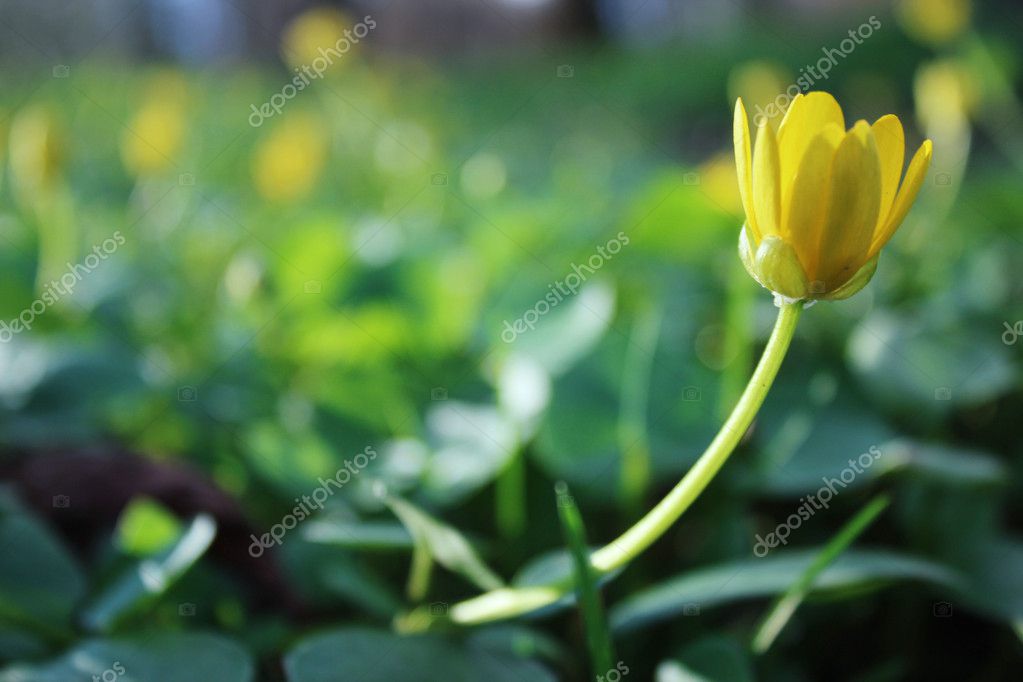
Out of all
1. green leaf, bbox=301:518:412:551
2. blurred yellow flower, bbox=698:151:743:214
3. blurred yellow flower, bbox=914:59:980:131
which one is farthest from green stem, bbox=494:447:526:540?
blurred yellow flower, bbox=914:59:980:131

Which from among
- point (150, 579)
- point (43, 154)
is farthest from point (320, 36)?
point (150, 579)

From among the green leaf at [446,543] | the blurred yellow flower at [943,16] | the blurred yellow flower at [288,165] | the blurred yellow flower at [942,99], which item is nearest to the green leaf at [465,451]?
the green leaf at [446,543]

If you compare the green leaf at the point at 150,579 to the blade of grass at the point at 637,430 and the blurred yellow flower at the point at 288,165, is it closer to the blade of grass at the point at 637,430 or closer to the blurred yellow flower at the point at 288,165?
the blade of grass at the point at 637,430

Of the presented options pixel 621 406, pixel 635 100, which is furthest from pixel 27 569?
pixel 635 100

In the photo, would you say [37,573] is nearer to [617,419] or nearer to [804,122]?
[617,419]

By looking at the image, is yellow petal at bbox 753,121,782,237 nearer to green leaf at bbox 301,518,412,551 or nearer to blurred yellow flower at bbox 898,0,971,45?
green leaf at bbox 301,518,412,551

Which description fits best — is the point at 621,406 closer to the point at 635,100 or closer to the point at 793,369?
the point at 793,369
